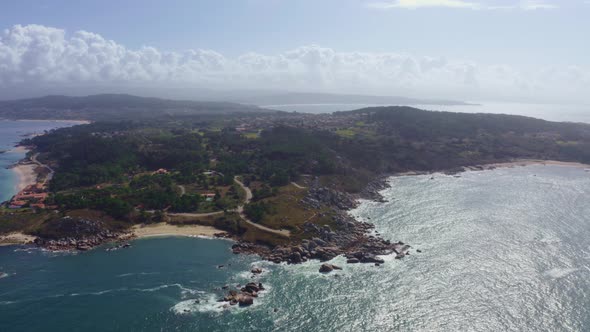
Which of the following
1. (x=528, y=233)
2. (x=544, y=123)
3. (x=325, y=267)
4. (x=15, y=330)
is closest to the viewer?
(x=15, y=330)

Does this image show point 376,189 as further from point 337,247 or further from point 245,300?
point 245,300

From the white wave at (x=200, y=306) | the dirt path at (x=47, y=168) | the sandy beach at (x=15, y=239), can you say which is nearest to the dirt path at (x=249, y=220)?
the white wave at (x=200, y=306)

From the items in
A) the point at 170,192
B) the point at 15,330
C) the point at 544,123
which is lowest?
the point at 15,330

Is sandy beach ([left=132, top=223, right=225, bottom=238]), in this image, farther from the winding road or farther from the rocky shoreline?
the rocky shoreline

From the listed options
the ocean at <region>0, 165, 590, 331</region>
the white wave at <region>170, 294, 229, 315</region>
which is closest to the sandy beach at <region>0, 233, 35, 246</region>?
the ocean at <region>0, 165, 590, 331</region>

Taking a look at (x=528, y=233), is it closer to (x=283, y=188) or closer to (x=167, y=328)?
(x=283, y=188)

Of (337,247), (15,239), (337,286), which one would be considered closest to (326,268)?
(337,286)

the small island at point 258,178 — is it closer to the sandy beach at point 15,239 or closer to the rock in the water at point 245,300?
the sandy beach at point 15,239

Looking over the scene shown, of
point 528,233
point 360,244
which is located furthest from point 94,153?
point 528,233
